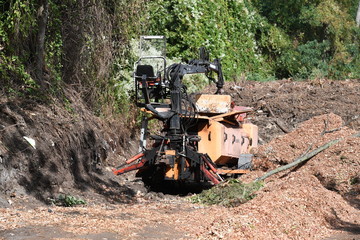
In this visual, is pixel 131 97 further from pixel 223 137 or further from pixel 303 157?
pixel 303 157

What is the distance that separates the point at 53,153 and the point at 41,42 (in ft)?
9.16

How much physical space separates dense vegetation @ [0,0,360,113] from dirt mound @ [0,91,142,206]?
0.74m

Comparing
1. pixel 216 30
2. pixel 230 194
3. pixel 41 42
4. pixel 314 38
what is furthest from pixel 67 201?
pixel 314 38

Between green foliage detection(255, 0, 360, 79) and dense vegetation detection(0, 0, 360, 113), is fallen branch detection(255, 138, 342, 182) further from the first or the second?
green foliage detection(255, 0, 360, 79)

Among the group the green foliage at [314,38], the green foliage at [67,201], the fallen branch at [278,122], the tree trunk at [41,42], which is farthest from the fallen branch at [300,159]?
the green foliage at [314,38]

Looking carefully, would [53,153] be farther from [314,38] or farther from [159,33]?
[314,38]

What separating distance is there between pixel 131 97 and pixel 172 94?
224 inches

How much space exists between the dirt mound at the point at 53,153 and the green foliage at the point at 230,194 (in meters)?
1.66

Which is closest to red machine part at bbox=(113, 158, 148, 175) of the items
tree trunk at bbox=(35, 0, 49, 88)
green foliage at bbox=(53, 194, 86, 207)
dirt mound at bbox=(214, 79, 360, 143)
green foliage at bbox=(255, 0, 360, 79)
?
green foliage at bbox=(53, 194, 86, 207)

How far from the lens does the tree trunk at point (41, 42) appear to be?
1411cm

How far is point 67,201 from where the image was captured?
38.0 ft

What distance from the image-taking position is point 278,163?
15359mm

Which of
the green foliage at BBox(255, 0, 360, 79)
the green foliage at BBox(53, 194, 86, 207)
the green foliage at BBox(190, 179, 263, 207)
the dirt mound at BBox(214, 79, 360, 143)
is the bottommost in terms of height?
the green foliage at BBox(190, 179, 263, 207)

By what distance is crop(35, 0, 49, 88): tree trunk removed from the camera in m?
14.1
